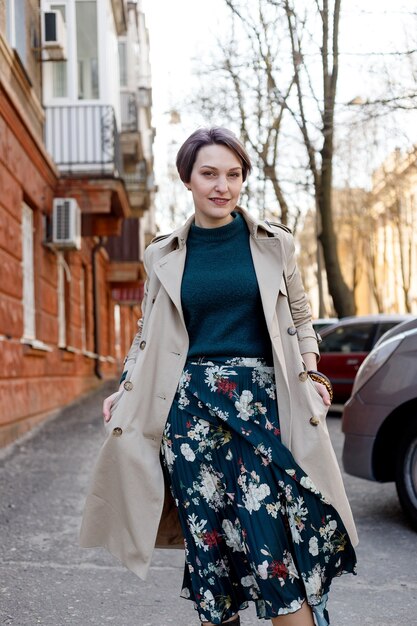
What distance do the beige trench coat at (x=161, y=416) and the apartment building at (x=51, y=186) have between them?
7.19 m

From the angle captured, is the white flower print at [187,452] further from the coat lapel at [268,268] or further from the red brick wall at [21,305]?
the red brick wall at [21,305]

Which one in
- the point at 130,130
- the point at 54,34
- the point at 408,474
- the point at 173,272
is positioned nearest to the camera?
the point at 173,272

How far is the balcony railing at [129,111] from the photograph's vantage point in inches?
1018

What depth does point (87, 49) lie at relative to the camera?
17234 mm

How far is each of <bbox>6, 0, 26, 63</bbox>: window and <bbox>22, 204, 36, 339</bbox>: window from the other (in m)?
2.26

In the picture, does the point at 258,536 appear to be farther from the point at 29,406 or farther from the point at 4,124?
the point at 29,406

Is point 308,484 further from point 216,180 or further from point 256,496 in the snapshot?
point 216,180

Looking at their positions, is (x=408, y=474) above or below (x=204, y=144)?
below

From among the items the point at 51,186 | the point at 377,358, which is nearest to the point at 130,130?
the point at 51,186

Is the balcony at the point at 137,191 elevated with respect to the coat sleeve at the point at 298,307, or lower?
elevated

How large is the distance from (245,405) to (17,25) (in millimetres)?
11091

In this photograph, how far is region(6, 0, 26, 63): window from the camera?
11.6 meters

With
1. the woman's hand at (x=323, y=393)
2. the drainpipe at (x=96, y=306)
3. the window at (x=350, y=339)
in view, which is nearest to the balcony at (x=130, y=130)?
the drainpipe at (x=96, y=306)

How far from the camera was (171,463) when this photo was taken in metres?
2.95
